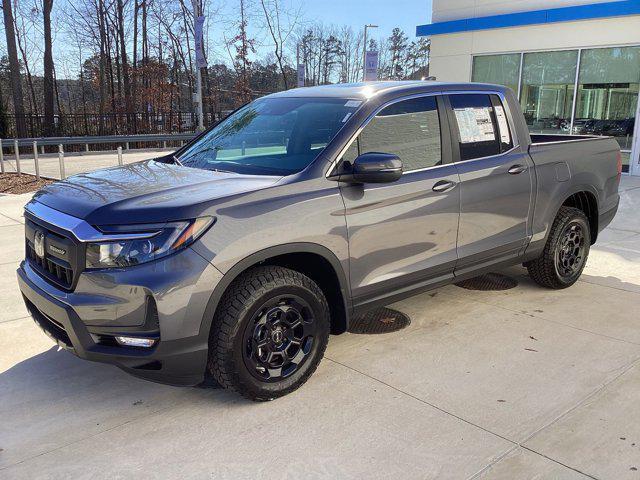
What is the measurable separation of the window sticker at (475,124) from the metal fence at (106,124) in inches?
940

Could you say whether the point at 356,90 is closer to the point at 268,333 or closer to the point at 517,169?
the point at 517,169

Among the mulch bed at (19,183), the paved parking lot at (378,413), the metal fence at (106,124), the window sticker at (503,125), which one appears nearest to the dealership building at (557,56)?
the window sticker at (503,125)

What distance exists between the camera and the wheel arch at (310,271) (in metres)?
2.97

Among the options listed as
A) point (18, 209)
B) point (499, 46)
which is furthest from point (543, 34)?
point (18, 209)

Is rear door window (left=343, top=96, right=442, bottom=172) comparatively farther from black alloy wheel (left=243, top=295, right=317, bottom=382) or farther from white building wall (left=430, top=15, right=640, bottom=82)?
white building wall (left=430, top=15, right=640, bottom=82)

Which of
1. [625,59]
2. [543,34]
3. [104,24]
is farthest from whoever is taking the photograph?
[104,24]

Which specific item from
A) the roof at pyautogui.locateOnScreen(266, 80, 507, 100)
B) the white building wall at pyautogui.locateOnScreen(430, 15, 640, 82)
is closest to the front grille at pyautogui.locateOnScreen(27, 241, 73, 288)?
the roof at pyautogui.locateOnScreen(266, 80, 507, 100)

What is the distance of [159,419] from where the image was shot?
3182 mm

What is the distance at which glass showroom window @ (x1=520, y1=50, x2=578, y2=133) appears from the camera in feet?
45.4

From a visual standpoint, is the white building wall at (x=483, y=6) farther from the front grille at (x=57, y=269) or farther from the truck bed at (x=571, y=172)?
the front grille at (x=57, y=269)

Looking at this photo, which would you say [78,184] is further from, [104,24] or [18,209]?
[104,24]

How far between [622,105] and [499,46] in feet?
11.4

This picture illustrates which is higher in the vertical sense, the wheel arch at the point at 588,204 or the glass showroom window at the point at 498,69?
the glass showroom window at the point at 498,69

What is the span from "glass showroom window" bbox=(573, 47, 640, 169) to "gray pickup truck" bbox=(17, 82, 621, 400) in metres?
9.72
